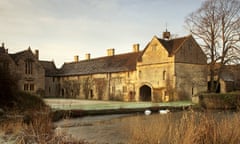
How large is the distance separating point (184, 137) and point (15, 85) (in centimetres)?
1790

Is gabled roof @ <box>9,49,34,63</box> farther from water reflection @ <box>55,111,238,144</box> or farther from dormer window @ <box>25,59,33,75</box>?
water reflection @ <box>55,111,238,144</box>

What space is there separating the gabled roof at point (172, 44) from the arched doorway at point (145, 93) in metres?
6.67

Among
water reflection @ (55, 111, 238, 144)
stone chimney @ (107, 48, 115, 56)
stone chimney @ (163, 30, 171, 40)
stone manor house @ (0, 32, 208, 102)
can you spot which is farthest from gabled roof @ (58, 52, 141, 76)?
water reflection @ (55, 111, 238, 144)

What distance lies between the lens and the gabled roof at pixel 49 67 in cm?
6105

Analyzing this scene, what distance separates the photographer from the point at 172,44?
141 feet

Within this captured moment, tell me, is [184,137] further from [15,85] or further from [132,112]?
[132,112]

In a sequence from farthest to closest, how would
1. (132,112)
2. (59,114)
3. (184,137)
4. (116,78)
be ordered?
(116,78) → (132,112) → (59,114) → (184,137)

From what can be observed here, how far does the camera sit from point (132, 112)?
26922mm

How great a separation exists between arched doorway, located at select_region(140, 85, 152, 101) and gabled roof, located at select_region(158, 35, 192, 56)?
6.67 m

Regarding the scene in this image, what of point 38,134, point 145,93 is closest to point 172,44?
point 145,93

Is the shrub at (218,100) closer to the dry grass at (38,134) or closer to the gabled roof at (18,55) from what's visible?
the dry grass at (38,134)

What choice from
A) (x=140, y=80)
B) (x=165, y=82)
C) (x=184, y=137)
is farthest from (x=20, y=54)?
(x=184, y=137)

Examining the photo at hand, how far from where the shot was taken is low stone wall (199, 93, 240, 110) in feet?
102

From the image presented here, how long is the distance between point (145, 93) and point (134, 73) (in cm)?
334
